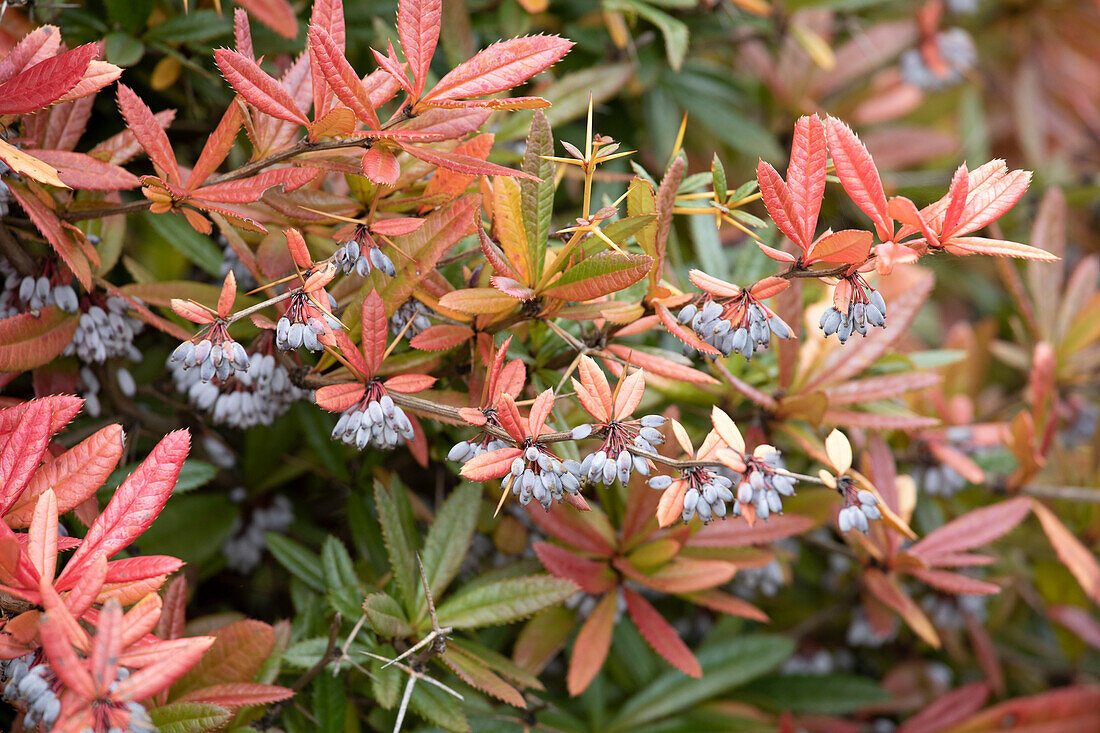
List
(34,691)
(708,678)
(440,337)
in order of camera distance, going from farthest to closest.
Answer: (708,678)
(440,337)
(34,691)

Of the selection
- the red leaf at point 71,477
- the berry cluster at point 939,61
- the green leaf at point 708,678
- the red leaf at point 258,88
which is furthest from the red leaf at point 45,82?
the berry cluster at point 939,61

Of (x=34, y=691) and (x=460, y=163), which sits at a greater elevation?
(x=460, y=163)

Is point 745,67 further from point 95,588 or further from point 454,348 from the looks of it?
point 95,588

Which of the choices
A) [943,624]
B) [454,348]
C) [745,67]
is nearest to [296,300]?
[454,348]

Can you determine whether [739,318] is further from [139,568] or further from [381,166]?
[139,568]

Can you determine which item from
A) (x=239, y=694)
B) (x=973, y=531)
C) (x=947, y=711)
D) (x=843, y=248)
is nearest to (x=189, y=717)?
(x=239, y=694)

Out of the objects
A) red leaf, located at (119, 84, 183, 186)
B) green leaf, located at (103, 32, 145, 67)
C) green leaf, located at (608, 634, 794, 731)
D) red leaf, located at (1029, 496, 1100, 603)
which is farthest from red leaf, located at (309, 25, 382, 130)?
red leaf, located at (1029, 496, 1100, 603)

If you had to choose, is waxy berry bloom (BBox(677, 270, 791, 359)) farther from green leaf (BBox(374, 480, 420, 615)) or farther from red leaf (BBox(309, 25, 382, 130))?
green leaf (BBox(374, 480, 420, 615))
